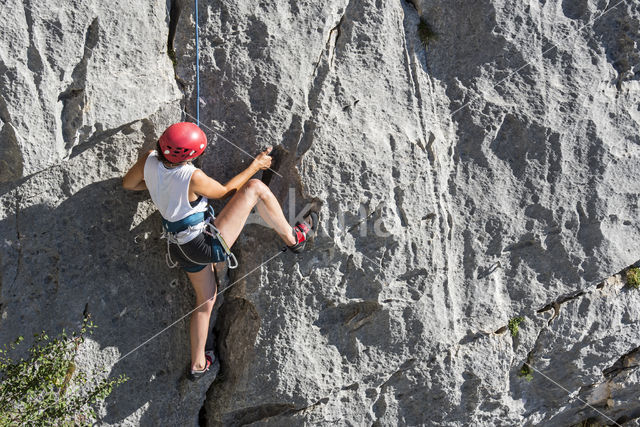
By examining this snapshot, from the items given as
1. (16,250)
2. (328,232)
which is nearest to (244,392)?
(328,232)

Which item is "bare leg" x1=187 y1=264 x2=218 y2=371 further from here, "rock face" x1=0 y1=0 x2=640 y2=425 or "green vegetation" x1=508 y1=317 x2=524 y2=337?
"green vegetation" x1=508 y1=317 x2=524 y2=337

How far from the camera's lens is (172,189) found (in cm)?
496

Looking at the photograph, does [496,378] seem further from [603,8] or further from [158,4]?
[158,4]

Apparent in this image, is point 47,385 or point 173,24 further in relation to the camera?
point 173,24

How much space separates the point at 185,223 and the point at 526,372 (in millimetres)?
4002

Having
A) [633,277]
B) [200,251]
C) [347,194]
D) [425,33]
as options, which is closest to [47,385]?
[200,251]

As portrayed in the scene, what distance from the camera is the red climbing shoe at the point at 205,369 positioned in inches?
232

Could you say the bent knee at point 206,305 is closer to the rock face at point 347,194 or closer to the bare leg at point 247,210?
the rock face at point 347,194

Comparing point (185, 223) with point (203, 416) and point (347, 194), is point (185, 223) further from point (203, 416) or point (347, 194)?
point (203, 416)

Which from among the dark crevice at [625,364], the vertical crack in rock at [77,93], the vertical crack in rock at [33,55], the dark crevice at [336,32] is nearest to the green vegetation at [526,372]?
the dark crevice at [625,364]

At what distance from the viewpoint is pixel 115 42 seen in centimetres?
501

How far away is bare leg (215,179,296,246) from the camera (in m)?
5.23

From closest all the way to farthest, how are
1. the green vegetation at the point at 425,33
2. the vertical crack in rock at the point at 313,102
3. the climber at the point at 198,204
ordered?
the climber at the point at 198,204 < the vertical crack in rock at the point at 313,102 < the green vegetation at the point at 425,33

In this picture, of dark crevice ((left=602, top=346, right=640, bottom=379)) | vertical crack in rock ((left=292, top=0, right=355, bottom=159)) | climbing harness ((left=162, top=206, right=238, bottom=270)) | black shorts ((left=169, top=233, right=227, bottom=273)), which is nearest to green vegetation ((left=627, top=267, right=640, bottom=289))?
dark crevice ((left=602, top=346, right=640, bottom=379))
